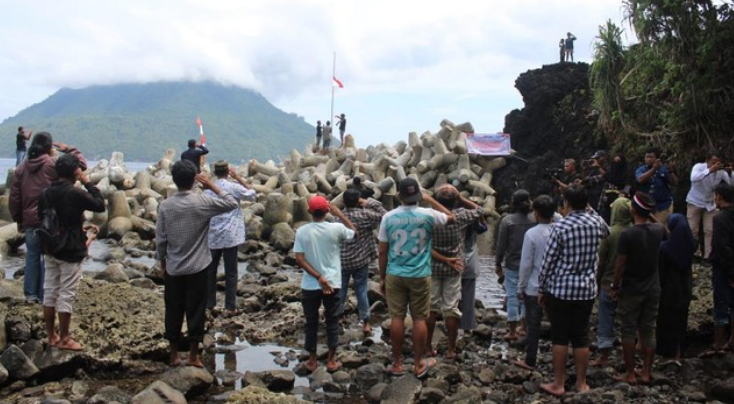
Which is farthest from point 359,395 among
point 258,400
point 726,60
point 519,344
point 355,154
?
point 355,154

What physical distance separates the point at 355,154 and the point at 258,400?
24392 mm

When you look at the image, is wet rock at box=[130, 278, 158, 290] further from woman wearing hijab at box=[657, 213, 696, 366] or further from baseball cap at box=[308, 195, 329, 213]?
woman wearing hijab at box=[657, 213, 696, 366]

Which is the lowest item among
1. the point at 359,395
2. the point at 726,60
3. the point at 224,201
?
the point at 359,395

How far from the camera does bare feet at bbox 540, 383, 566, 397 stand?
20.6 feet

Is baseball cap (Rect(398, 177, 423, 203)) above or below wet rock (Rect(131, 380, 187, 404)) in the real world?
above

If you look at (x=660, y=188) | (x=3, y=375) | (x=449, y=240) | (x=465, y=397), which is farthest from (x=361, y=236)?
(x=660, y=188)

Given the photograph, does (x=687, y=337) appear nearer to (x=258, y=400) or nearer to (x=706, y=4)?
(x=258, y=400)

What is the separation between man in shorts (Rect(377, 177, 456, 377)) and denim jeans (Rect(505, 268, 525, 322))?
178 centimetres

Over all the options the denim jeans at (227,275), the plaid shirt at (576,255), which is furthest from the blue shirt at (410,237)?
the denim jeans at (227,275)

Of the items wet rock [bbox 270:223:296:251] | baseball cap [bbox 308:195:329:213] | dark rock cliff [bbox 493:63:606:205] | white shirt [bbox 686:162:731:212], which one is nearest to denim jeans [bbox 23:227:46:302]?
baseball cap [bbox 308:195:329:213]

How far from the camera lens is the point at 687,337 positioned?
8227mm

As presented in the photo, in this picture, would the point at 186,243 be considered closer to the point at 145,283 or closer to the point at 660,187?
the point at 145,283

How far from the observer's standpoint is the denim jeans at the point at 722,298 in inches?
292

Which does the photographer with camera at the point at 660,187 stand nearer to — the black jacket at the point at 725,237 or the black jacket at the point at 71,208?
the black jacket at the point at 725,237
